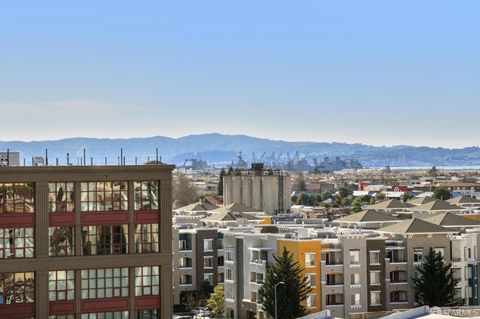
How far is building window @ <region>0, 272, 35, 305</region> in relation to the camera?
46812 mm

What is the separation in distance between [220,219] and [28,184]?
57.0 m

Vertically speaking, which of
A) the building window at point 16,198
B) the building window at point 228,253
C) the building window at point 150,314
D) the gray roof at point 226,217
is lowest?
the building window at point 150,314

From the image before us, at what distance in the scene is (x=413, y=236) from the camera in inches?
2997

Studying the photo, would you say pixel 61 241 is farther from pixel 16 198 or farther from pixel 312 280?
pixel 312 280

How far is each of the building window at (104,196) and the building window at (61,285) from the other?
122 inches

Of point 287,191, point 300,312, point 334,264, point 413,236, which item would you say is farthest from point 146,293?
point 287,191

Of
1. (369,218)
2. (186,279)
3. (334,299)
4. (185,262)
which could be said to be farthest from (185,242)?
(334,299)

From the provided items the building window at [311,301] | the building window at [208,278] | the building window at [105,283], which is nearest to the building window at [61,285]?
the building window at [105,283]

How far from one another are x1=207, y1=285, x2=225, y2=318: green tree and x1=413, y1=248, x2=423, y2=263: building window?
50.3 feet

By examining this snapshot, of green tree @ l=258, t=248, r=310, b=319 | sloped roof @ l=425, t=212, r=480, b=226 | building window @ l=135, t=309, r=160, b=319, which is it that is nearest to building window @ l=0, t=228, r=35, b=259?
building window @ l=135, t=309, r=160, b=319

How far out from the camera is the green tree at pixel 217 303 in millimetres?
80562

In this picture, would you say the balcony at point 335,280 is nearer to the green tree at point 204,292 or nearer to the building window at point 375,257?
the building window at point 375,257

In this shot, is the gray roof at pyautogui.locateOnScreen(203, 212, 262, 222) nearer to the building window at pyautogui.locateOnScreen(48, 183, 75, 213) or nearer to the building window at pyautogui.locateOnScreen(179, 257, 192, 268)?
the building window at pyautogui.locateOnScreen(179, 257, 192, 268)

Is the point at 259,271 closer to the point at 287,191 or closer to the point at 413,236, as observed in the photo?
the point at 413,236
